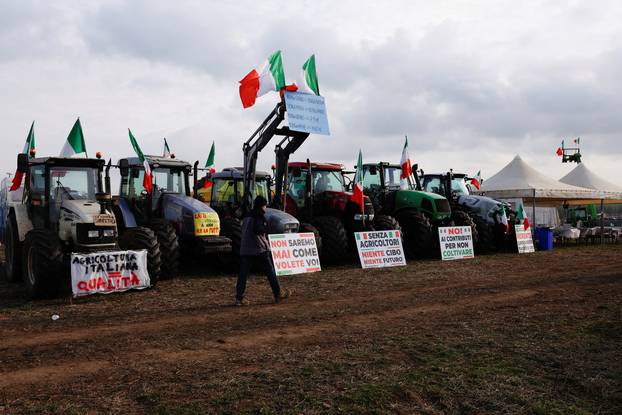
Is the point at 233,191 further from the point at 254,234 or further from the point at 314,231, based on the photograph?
the point at 254,234

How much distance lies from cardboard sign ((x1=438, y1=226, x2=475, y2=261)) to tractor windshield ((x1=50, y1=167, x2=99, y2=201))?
8.43 metres

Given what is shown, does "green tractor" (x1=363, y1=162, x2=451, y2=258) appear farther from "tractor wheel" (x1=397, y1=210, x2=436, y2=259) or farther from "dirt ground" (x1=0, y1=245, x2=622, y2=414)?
"dirt ground" (x1=0, y1=245, x2=622, y2=414)

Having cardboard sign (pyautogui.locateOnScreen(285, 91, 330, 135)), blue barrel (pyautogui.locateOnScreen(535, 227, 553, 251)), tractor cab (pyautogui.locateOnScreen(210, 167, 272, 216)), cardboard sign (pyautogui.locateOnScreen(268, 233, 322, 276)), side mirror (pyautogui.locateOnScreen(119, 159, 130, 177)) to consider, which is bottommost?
blue barrel (pyautogui.locateOnScreen(535, 227, 553, 251))

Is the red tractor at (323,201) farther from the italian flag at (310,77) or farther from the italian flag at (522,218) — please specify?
the italian flag at (522,218)

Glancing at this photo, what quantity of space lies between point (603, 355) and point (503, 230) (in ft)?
39.3

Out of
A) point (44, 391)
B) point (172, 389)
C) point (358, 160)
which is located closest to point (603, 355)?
point (172, 389)

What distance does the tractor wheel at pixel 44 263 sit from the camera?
7566 millimetres

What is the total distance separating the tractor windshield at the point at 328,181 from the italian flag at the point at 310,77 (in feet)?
7.45

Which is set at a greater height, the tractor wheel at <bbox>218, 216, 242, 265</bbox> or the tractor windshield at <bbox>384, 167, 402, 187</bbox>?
the tractor windshield at <bbox>384, 167, 402, 187</bbox>

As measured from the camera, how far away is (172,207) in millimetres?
10609

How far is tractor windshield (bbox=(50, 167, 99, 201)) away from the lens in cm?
895

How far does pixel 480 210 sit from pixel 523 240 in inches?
66.5

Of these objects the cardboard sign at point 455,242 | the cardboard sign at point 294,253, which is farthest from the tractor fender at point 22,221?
the cardboard sign at point 455,242

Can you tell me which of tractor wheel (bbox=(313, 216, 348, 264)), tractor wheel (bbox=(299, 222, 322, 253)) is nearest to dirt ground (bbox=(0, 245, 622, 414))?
tractor wheel (bbox=(299, 222, 322, 253))
